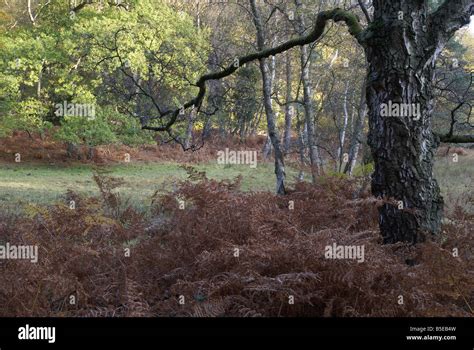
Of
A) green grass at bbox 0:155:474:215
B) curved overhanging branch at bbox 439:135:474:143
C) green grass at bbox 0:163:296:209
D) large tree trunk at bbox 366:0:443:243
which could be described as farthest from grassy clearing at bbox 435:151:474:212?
large tree trunk at bbox 366:0:443:243

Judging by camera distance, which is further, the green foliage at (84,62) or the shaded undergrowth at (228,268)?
the green foliage at (84,62)

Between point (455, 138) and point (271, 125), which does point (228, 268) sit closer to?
point (455, 138)

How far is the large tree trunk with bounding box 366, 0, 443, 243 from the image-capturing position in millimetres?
4676

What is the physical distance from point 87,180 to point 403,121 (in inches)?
569

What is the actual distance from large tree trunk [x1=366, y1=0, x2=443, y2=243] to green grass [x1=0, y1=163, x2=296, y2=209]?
5.65 metres

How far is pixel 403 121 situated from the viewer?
4742mm

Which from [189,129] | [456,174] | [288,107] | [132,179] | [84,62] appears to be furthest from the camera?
[189,129]

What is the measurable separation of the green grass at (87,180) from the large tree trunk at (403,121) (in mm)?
5652

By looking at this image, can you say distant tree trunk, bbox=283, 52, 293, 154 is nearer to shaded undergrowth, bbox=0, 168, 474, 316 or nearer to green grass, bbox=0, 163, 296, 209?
green grass, bbox=0, 163, 296, 209

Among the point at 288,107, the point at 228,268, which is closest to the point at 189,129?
the point at 288,107

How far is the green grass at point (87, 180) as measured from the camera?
13.0m

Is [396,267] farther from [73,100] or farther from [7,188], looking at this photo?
[73,100]

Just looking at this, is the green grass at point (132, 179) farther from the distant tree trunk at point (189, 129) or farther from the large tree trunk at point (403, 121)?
the large tree trunk at point (403, 121)

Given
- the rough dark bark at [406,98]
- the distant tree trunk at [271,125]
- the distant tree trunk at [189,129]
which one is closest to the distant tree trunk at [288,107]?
the distant tree trunk at [189,129]
